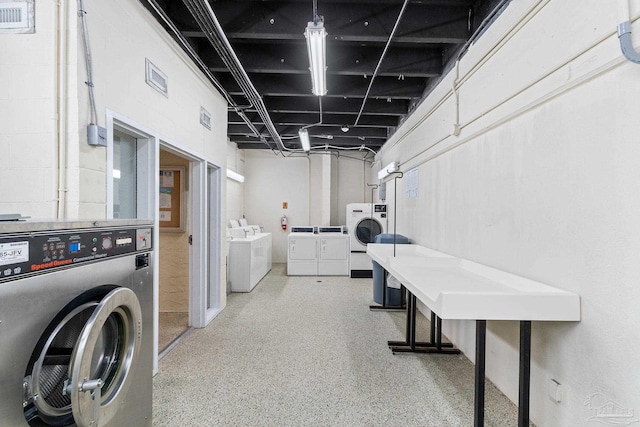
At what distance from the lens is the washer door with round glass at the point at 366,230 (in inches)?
239

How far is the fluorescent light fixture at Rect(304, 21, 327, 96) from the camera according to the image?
2.29 metres

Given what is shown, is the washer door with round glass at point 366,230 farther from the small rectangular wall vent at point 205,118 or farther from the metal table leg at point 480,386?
the metal table leg at point 480,386

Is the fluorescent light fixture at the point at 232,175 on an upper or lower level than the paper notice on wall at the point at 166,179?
upper

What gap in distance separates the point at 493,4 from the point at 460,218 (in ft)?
5.54

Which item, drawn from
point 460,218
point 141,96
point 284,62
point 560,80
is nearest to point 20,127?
point 141,96

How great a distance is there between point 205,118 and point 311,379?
2.87 m

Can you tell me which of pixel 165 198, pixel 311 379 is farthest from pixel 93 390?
pixel 165 198

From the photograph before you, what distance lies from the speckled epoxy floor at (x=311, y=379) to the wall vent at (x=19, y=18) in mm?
2364

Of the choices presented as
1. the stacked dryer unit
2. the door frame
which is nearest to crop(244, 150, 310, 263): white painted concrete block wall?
the stacked dryer unit

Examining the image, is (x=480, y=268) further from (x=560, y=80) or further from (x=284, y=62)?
(x=284, y=62)

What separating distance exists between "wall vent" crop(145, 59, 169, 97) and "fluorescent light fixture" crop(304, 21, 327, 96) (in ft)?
3.99

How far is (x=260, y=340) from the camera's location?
3.10 meters

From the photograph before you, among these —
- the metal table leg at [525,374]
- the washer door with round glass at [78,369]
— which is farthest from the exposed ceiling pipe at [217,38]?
the metal table leg at [525,374]

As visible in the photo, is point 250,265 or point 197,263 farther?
point 250,265
